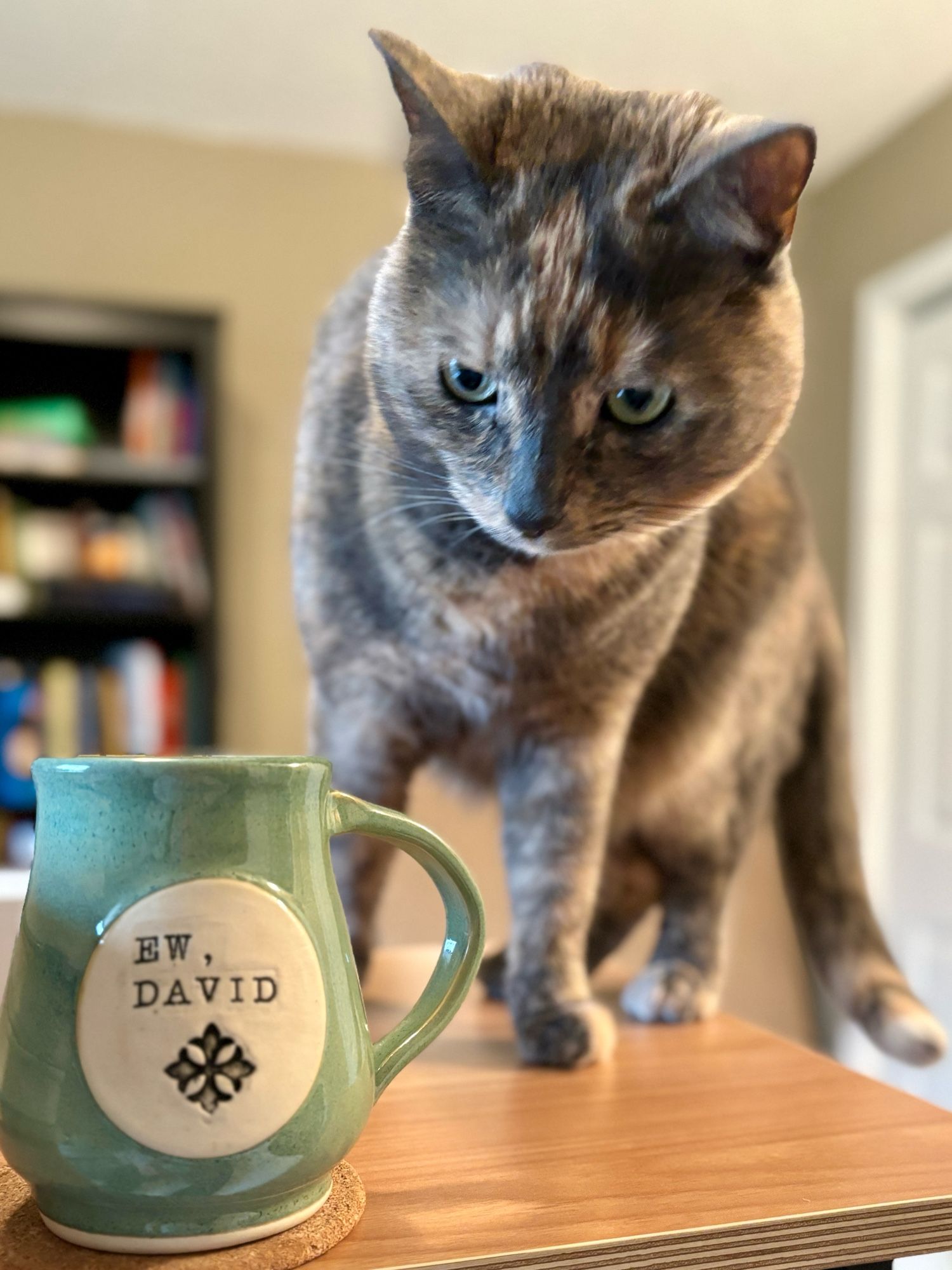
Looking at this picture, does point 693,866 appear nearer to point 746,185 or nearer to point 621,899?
point 621,899

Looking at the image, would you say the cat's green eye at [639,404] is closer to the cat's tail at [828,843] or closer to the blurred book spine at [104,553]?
the cat's tail at [828,843]

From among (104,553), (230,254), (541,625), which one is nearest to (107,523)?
(104,553)

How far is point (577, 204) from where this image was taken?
19.0 inches

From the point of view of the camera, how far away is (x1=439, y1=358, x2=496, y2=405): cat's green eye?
1.62 ft

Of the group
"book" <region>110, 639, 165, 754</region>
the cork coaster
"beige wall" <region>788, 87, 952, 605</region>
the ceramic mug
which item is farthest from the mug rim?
"book" <region>110, 639, 165, 754</region>

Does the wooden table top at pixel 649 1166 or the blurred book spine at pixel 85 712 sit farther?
the blurred book spine at pixel 85 712

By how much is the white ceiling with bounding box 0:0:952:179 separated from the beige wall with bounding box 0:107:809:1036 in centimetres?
8

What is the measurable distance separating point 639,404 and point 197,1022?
0.29m

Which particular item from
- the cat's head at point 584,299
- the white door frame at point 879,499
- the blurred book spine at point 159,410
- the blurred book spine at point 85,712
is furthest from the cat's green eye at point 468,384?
the blurred book spine at point 159,410

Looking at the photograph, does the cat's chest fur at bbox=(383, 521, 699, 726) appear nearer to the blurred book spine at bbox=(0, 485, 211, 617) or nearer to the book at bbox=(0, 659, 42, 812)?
the book at bbox=(0, 659, 42, 812)

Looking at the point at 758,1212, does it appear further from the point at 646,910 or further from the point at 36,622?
the point at 36,622

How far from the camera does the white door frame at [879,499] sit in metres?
2.09

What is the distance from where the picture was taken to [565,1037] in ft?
1.93

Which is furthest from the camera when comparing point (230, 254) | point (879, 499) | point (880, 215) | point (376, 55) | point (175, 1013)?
point (230, 254)
